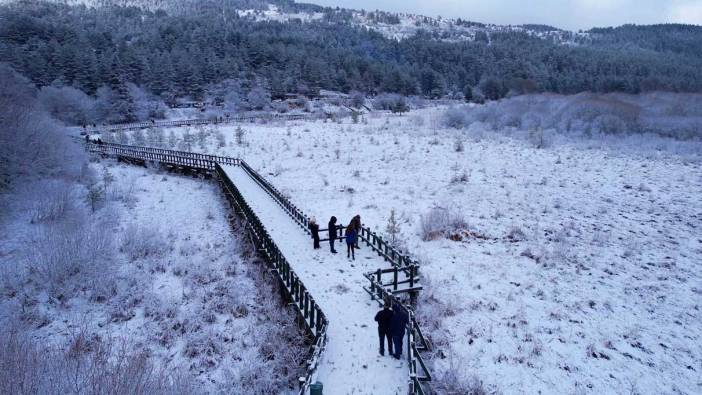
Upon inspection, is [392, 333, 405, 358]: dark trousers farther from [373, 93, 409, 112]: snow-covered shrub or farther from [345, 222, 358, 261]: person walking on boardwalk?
[373, 93, 409, 112]: snow-covered shrub

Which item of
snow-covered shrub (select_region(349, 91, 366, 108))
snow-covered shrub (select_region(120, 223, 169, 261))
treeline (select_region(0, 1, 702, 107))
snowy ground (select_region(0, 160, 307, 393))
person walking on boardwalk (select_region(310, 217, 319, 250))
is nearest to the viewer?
snowy ground (select_region(0, 160, 307, 393))

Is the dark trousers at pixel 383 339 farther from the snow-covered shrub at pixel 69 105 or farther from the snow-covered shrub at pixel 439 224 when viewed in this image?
the snow-covered shrub at pixel 69 105

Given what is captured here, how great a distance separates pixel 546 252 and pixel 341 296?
911cm

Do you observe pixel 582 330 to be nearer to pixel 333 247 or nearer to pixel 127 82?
pixel 333 247

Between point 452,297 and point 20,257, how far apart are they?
1934 cm

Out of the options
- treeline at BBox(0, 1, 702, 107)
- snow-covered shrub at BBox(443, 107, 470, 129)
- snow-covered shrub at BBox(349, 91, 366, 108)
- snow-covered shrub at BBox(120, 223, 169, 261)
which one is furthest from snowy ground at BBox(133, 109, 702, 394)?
snow-covered shrub at BBox(349, 91, 366, 108)

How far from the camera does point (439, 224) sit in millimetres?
19734

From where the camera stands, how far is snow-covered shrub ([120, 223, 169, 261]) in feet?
62.0

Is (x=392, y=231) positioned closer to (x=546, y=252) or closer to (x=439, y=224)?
(x=439, y=224)

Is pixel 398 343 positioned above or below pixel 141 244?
above

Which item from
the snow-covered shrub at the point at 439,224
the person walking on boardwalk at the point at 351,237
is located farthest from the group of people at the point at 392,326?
the snow-covered shrub at the point at 439,224

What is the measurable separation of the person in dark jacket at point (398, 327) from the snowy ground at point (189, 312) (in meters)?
2.54

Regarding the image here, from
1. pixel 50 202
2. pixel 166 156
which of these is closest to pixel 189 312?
pixel 50 202

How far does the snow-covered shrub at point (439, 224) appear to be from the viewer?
19.1 meters
